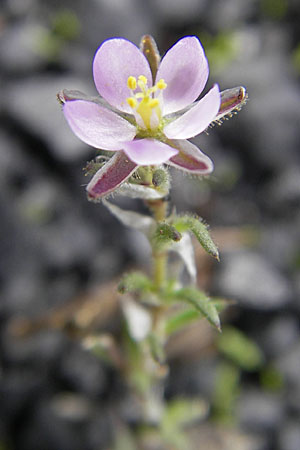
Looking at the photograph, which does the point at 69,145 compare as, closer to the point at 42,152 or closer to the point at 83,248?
the point at 42,152

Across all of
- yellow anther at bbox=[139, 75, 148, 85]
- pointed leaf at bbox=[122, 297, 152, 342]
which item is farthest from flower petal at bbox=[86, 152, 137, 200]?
pointed leaf at bbox=[122, 297, 152, 342]

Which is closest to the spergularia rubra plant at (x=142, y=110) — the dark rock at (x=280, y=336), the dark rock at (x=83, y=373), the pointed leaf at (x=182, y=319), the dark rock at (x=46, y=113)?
the pointed leaf at (x=182, y=319)

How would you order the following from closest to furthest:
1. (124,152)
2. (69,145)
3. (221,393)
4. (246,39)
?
(124,152)
(221,393)
(69,145)
(246,39)

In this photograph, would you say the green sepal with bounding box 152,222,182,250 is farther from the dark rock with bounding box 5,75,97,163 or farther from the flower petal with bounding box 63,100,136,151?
the dark rock with bounding box 5,75,97,163

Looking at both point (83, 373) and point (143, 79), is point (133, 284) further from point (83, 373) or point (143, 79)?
point (83, 373)

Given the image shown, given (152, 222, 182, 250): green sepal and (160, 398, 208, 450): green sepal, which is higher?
(152, 222, 182, 250): green sepal

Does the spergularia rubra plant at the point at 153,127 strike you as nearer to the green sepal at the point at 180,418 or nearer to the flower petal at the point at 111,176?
the flower petal at the point at 111,176

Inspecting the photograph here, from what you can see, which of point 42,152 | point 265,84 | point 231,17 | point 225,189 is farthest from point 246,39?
point 42,152
